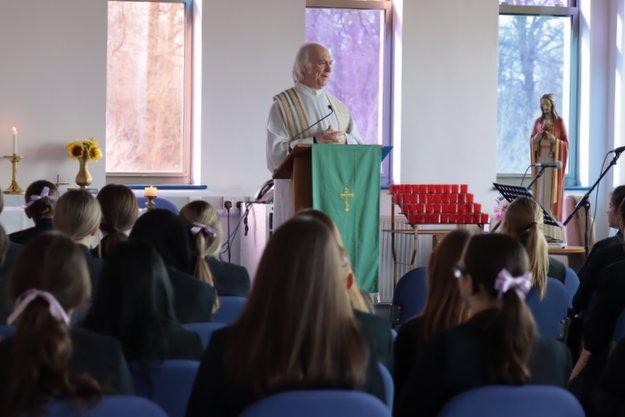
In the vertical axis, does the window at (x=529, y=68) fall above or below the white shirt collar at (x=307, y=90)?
above

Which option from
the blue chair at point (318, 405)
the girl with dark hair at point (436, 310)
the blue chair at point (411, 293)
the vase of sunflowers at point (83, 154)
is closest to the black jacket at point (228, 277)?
the blue chair at point (411, 293)

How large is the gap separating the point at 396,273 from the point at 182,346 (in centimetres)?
698

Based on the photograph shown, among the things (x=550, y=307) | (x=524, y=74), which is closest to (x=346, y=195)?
(x=550, y=307)

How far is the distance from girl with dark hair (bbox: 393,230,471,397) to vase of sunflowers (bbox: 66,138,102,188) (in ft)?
20.5

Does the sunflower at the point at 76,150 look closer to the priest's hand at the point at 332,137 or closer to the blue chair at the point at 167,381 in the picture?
the priest's hand at the point at 332,137

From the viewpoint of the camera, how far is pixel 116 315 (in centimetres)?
281

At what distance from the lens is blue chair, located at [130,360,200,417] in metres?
2.67

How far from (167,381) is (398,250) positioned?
24.5 ft

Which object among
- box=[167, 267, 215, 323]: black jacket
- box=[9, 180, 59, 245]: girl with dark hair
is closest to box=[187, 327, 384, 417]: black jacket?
box=[167, 267, 215, 323]: black jacket

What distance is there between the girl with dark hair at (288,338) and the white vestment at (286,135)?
4474 mm

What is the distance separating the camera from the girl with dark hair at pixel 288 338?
228 cm

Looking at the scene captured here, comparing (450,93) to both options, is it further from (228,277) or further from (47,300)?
(47,300)

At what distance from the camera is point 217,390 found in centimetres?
230

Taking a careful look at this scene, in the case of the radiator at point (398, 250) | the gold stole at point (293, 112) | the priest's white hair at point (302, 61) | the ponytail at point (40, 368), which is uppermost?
the priest's white hair at point (302, 61)
